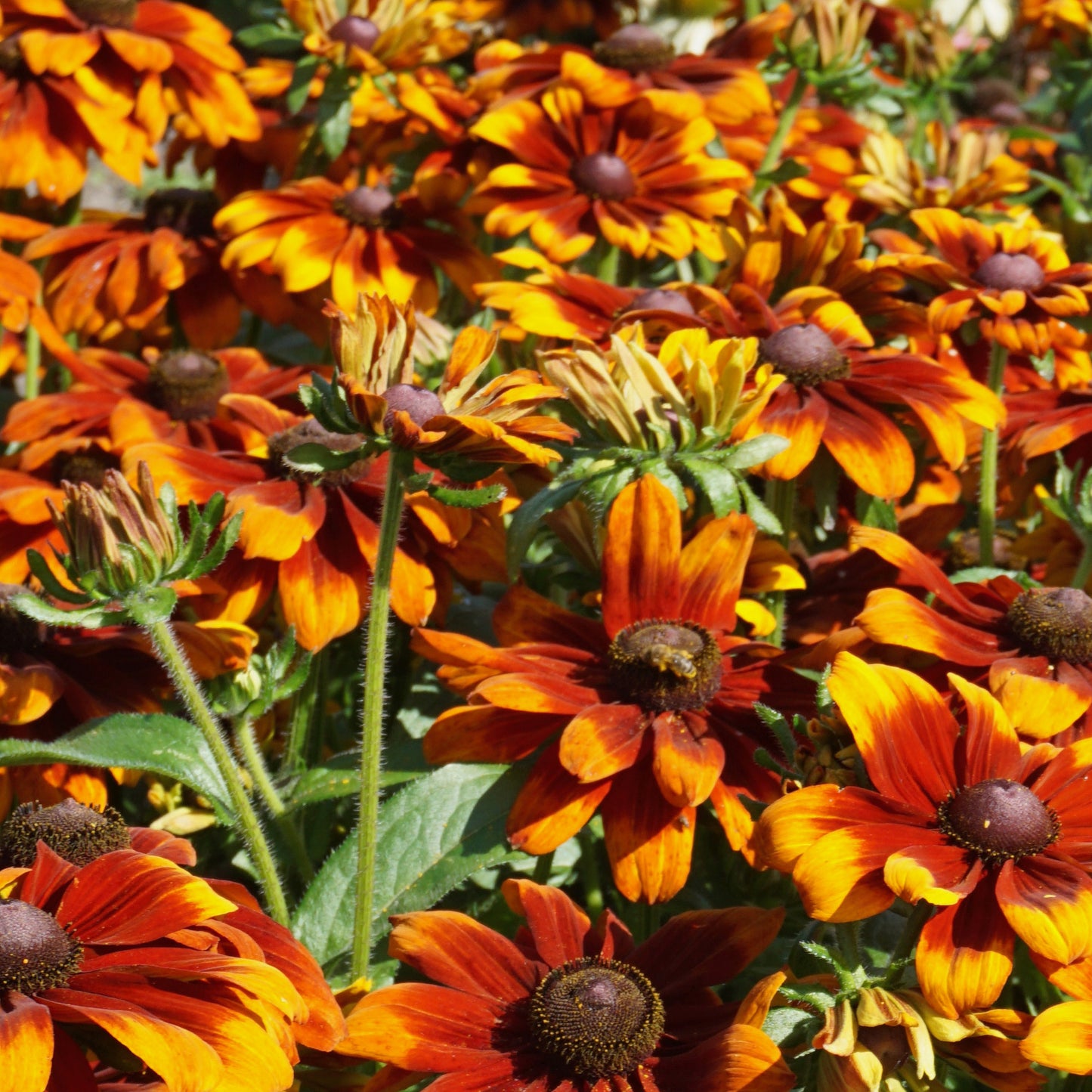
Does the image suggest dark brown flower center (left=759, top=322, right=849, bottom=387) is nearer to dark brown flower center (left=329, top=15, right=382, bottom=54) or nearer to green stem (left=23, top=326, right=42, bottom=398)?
dark brown flower center (left=329, top=15, right=382, bottom=54)

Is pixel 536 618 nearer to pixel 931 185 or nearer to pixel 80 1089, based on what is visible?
pixel 80 1089

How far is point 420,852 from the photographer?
1.11 m

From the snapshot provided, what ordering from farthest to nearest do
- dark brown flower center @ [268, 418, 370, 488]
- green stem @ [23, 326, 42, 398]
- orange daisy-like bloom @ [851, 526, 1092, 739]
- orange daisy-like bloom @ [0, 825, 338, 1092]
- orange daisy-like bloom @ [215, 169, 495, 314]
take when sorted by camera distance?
green stem @ [23, 326, 42, 398] → orange daisy-like bloom @ [215, 169, 495, 314] → dark brown flower center @ [268, 418, 370, 488] → orange daisy-like bloom @ [851, 526, 1092, 739] → orange daisy-like bloom @ [0, 825, 338, 1092]

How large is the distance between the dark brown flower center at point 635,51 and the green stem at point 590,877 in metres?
0.95

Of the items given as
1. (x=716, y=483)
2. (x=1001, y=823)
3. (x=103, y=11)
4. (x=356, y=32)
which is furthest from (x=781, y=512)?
(x=103, y=11)

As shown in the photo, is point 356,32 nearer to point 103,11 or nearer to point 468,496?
point 103,11

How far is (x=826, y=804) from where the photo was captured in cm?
89

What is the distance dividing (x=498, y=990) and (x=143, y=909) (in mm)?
234

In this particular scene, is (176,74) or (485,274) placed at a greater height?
(176,74)

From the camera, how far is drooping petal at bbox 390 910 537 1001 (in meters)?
0.96

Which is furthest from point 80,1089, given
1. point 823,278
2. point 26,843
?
point 823,278

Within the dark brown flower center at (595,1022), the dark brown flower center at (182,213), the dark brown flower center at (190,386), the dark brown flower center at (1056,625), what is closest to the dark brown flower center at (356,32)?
the dark brown flower center at (182,213)

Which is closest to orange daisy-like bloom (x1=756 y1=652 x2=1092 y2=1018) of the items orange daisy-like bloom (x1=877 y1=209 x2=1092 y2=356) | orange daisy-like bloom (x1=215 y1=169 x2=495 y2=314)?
orange daisy-like bloom (x1=877 y1=209 x2=1092 y2=356)

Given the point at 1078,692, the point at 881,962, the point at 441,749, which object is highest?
the point at 1078,692
